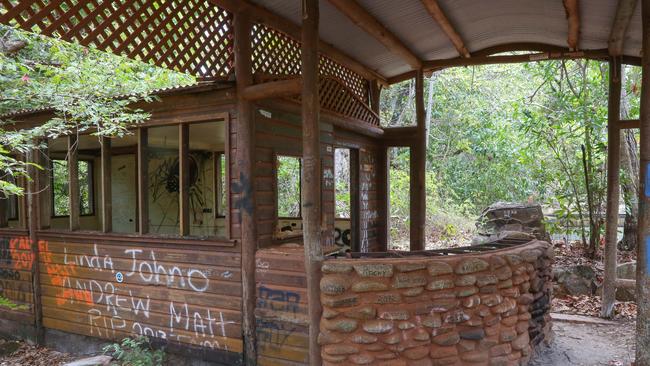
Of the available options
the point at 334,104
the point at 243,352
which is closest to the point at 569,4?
the point at 334,104

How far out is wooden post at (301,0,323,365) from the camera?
3811 mm

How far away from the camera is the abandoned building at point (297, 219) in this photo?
3.79 meters

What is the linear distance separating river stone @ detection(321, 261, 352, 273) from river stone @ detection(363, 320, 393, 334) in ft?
1.65

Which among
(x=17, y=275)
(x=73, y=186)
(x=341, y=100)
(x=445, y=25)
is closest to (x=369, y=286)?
(x=445, y=25)

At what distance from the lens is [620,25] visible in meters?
4.95

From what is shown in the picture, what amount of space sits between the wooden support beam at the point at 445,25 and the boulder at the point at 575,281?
4.06 m

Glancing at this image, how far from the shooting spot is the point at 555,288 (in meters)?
7.21

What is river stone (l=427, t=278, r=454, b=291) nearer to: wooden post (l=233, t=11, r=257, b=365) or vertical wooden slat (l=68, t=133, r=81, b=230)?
wooden post (l=233, t=11, r=257, b=365)

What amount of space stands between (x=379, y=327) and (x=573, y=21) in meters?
4.22

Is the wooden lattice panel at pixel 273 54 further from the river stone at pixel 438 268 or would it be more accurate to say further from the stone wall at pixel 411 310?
the river stone at pixel 438 268

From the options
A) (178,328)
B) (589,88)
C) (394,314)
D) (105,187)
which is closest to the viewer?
(394,314)

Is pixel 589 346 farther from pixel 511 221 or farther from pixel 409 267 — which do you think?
pixel 511 221

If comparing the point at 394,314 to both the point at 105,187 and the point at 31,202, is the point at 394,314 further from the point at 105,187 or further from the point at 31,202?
the point at 31,202

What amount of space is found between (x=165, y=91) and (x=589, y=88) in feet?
27.9
